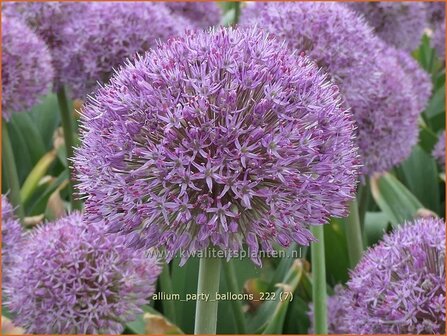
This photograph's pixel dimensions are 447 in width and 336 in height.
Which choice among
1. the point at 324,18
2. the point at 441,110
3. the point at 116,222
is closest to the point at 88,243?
the point at 116,222

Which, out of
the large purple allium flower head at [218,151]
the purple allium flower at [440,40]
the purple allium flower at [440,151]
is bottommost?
the large purple allium flower head at [218,151]

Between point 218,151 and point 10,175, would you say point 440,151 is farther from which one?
point 218,151

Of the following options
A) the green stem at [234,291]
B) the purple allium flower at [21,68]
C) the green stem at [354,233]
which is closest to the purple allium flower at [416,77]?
the green stem at [354,233]

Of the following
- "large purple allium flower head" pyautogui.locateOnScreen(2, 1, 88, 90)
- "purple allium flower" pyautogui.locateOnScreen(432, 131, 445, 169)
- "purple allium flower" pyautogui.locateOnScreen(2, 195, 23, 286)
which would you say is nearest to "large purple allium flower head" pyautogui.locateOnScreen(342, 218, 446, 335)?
"purple allium flower" pyautogui.locateOnScreen(2, 195, 23, 286)

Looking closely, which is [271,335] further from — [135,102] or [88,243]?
[135,102]

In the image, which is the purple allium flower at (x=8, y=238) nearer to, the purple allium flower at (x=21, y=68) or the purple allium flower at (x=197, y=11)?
the purple allium flower at (x=21, y=68)

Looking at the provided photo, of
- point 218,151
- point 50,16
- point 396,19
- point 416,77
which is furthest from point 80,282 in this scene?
point 396,19
